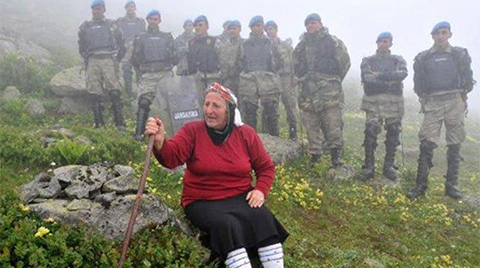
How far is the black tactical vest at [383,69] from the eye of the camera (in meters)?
12.3

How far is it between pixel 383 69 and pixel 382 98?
843 millimetres

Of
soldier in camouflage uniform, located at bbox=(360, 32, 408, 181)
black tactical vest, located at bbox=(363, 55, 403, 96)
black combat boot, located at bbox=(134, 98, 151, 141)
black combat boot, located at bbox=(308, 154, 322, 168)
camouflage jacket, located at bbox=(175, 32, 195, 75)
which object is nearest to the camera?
soldier in camouflage uniform, located at bbox=(360, 32, 408, 181)

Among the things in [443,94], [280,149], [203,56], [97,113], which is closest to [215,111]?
[280,149]

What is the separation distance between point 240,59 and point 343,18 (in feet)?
364

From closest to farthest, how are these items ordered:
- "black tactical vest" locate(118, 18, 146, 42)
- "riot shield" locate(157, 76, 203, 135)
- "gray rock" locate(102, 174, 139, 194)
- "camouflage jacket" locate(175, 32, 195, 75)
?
"gray rock" locate(102, 174, 139, 194), "riot shield" locate(157, 76, 203, 135), "camouflage jacket" locate(175, 32, 195, 75), "black tactical vest" locate(118, 18, 146, 42)

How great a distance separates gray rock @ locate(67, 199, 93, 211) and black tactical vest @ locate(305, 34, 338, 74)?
8.32m

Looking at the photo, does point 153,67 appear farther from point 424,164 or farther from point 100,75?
point 424,164

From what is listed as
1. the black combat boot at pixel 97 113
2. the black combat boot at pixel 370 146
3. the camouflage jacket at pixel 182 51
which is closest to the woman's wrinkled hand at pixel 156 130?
the black combat boot at pixel 370 146

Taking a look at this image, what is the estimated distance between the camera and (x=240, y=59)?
1383 centimetres

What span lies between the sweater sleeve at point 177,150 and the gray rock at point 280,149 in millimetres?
6247

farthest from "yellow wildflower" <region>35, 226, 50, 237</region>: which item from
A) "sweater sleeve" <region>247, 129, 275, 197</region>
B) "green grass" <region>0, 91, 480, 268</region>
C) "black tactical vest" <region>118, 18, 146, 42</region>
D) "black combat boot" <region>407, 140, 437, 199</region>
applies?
"black tactical vest" <region>118, 18, 146, 42</region>

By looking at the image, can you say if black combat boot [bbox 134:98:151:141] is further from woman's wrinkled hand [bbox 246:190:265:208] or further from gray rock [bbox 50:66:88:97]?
woman's wrinkled hand [bbox 246:190:265:208]

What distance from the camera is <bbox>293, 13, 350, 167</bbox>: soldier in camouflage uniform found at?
12164mm

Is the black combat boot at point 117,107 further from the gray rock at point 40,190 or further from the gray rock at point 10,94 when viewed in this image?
the gray rock at point 40,190
